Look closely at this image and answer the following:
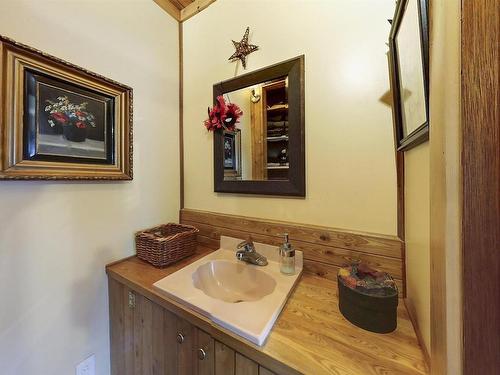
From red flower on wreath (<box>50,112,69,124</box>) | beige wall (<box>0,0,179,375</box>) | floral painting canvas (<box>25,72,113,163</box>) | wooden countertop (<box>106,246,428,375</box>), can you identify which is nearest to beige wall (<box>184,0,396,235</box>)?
wooden countertop (<box>106,246,428,375</box>)

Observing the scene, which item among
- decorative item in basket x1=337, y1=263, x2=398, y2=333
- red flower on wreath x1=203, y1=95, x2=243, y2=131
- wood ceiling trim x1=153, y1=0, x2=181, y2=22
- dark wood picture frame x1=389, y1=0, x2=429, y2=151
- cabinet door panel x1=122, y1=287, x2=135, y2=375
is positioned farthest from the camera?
wood ceiling trim x1=153, y1=0, x2=181, y2=22

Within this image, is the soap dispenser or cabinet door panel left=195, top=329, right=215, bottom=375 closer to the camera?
cabinet door panel left=195, top=329, right=215, bottom=375

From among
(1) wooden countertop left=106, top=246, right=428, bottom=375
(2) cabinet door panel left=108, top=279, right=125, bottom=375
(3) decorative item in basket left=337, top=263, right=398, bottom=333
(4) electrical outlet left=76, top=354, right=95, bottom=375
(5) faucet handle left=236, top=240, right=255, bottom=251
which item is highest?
(5) faucet handle left=236, top=240, right=255, bottom=251

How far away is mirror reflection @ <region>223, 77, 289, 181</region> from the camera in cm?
103

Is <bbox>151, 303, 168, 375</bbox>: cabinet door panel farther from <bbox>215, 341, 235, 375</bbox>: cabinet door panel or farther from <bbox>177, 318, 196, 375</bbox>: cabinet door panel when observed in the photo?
<bbox>215, 341, 235, 375</bbox>: cabinet door panel

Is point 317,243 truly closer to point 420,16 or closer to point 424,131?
point 424,131

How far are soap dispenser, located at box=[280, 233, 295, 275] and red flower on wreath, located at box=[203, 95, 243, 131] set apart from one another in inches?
27.5

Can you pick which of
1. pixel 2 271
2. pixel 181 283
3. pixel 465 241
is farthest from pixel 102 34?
pixel 465 241

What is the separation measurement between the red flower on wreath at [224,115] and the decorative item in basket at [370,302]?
94 cm

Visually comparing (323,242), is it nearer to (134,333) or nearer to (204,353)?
(204,353)

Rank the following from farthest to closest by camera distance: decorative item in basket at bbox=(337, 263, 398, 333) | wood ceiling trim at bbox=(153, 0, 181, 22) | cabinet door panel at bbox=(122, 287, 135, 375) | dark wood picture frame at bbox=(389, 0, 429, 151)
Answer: wood ceiling trim at bbox=(153, 0, 181, 22) < cabinet door panel at bbox=(122, 287, 135, 375) < decorative item in basket at bbox=(337, 263, 398, 333) < dark wood picture frame at bbox=(389, 0, 429, 151)

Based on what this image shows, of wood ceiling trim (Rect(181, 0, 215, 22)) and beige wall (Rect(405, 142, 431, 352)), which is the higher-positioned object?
wood ceiling trim (Rect(181, 0, 215, 22))

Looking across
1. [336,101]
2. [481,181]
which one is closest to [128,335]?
[481,181]

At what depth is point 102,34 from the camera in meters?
0.99
